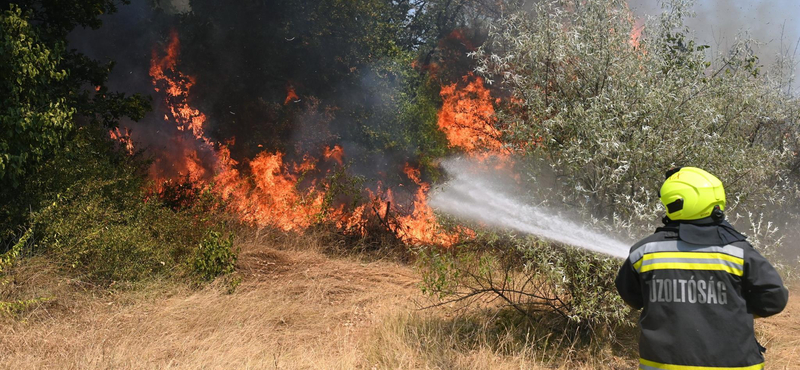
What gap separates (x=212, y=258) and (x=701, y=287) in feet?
23.4

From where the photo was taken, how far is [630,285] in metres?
3.19

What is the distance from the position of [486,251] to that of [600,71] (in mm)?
2227

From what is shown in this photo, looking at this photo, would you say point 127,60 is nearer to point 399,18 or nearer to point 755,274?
point 399,18

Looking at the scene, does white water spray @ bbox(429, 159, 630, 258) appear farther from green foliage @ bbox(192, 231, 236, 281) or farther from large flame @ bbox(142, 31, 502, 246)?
large flame @ bbox(142, 31, 502, 246)

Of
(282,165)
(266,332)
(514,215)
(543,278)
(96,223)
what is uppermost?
(282,165)

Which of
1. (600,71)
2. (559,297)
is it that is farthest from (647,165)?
(559,297)

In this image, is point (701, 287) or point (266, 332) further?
point (266, 332)

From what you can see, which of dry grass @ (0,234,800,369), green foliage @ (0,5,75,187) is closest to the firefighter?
dry grass @ (0,234,800,369)

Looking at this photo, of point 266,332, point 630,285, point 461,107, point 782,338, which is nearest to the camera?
point 630,285

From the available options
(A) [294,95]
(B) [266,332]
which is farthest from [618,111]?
(A) [294,95]

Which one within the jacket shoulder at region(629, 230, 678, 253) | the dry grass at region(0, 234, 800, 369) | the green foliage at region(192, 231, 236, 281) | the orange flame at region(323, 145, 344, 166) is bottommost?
the dry grass at region(0, 234, 800, 369)

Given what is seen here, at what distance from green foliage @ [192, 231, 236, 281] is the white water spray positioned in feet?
11.1

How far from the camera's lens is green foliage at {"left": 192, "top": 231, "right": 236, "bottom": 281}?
8.59 meters

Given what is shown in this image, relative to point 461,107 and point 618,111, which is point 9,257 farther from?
point 461,107
